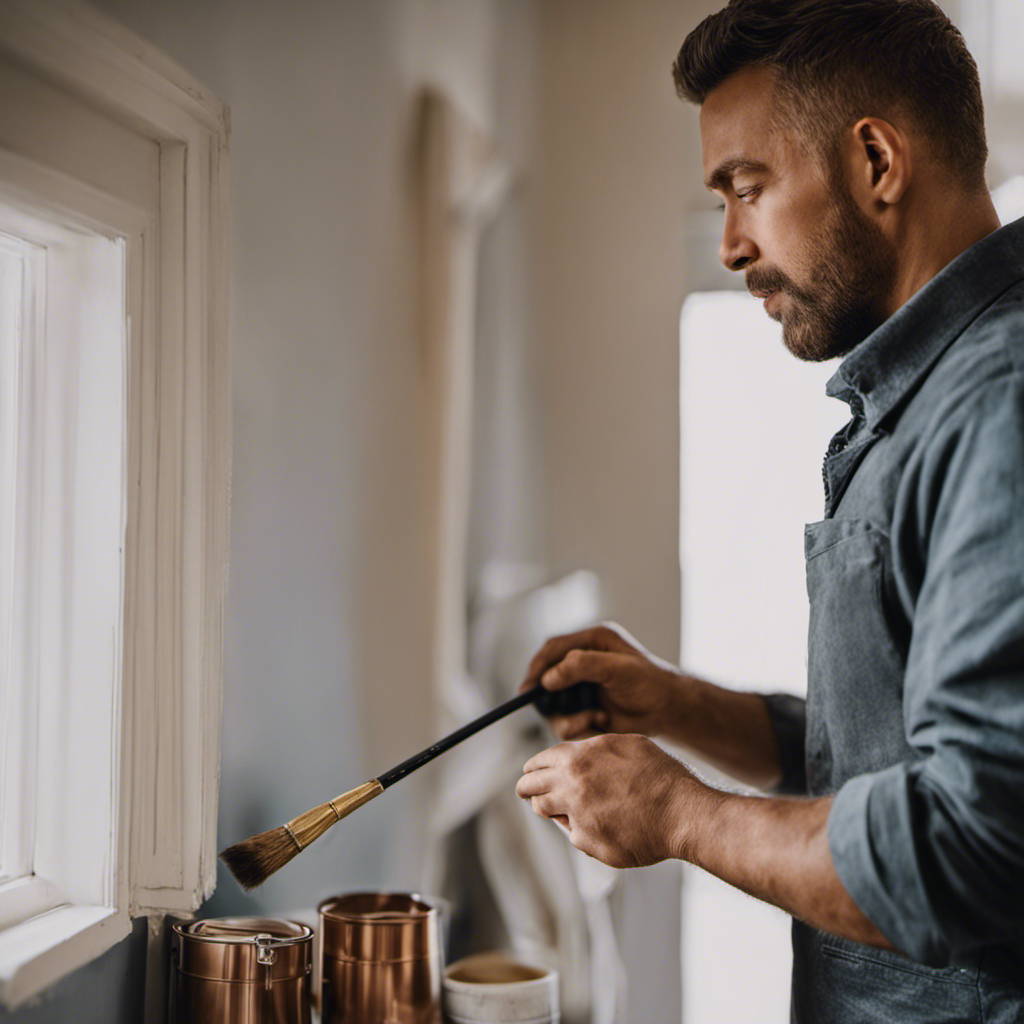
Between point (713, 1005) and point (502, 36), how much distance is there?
1.31 meters

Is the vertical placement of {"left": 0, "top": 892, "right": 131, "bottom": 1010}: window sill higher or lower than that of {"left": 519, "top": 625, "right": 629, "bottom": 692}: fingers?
lower

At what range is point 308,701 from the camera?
108 centimetres

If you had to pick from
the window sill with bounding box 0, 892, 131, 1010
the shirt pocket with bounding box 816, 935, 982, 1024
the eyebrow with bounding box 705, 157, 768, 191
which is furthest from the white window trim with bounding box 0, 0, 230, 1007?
the shirt pocket with bounding box 816, 935, 982, 1024

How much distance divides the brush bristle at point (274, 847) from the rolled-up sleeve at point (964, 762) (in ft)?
1.49

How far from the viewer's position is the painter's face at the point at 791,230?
861 mm

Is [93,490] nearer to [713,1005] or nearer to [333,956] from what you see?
[333,956]

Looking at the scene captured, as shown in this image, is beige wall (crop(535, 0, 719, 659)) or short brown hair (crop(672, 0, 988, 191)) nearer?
short brown hair (crop(672, 0, 988, 191))

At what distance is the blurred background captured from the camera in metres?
1.19

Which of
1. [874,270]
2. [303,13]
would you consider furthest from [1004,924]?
[303,13]

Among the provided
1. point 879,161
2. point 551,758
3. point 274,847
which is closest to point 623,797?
point 551,758

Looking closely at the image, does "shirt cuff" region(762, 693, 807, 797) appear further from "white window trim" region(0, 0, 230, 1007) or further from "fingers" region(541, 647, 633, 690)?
A: "white window trim" region(0, 0, 230, 1007)

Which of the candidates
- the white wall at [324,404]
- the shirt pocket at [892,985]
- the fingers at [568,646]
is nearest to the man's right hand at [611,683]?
the fingers at [568,646]

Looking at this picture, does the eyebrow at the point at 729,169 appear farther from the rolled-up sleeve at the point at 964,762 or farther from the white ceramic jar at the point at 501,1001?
the white ceramic jar at the point at 501,1001

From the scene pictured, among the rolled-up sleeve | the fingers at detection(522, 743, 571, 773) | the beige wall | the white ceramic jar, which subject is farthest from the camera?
the beige wall
